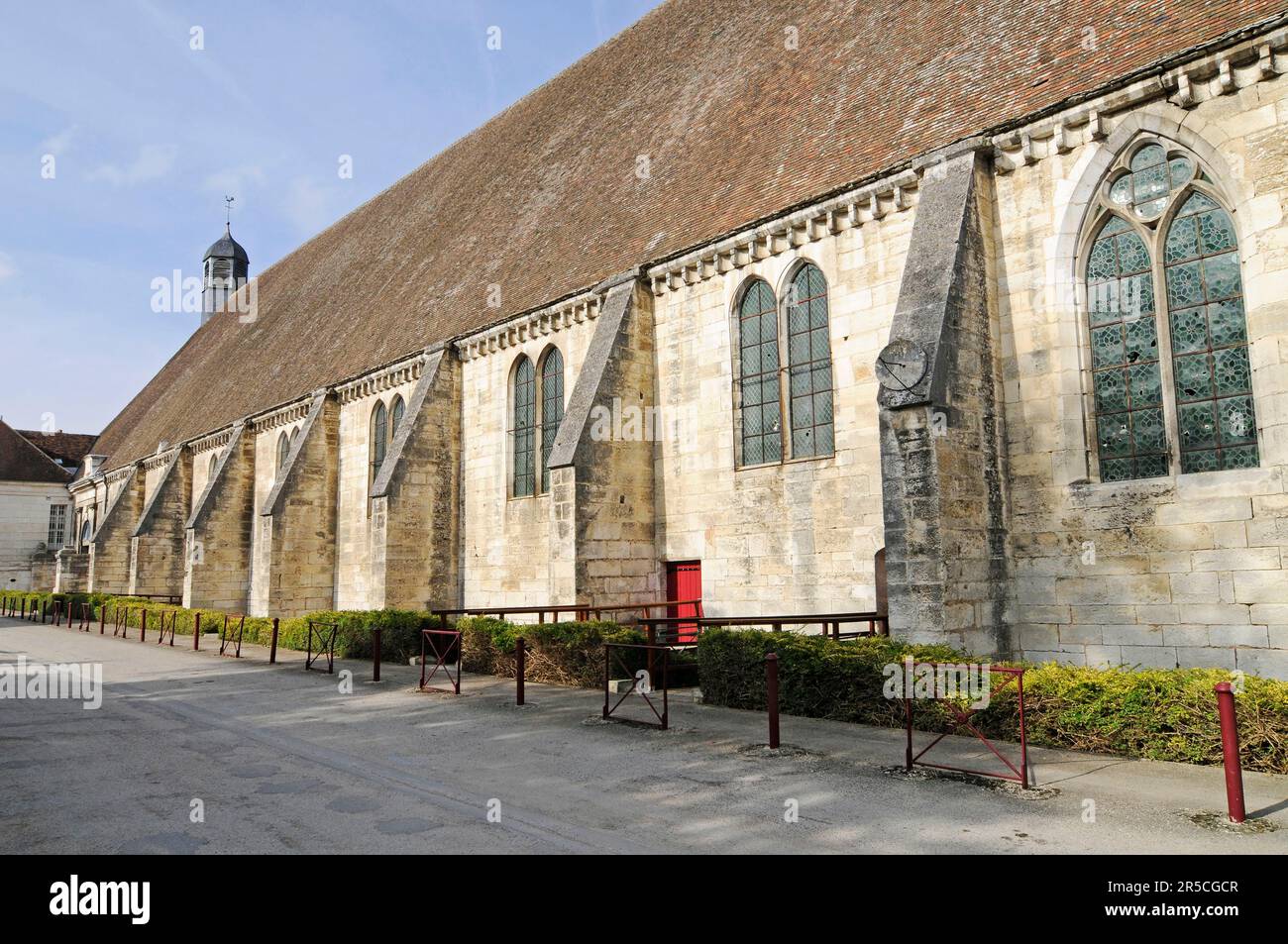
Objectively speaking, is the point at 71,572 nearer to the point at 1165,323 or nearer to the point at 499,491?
the point at 499,491

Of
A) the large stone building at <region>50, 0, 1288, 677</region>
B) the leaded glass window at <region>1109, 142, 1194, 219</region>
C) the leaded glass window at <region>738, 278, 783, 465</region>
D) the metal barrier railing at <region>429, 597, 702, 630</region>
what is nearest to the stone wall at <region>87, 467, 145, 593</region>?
the large stone building at <region>50, 0, 1288, 677</region>

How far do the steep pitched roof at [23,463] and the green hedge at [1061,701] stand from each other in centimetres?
5389

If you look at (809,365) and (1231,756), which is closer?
(1231,756)

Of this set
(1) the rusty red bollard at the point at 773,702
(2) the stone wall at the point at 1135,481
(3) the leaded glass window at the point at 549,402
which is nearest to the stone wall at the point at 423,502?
(3) the leaded glass window at the point at 549,402

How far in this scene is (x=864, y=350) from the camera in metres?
12.4

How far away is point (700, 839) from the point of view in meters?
5.61

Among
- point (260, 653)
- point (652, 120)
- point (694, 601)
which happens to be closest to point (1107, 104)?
point (694, 601)

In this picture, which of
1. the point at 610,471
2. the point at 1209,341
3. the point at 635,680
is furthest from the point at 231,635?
the point at 1209,341

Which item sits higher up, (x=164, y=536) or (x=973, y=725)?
(x=164, y=536)

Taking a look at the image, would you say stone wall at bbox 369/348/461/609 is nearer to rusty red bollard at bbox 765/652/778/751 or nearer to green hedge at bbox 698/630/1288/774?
green hedge at bbox 698/630/1288/774

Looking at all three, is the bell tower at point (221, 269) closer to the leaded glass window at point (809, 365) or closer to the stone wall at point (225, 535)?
the stone wall at point (225, 535)

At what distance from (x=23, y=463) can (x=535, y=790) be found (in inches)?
2214

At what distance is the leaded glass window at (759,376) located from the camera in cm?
1377

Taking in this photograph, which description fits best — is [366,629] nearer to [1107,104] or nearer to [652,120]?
[652,120]
